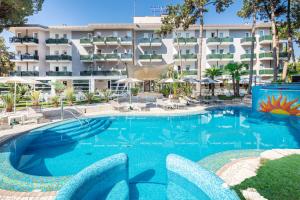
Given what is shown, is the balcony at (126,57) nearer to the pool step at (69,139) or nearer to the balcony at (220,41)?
the balcony at (220,41)

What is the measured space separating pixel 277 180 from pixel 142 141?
21.3 feet

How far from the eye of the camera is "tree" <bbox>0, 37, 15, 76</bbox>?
37856 millimetres

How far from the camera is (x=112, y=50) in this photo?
35.0 metres

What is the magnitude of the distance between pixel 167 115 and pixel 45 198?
1178 cm

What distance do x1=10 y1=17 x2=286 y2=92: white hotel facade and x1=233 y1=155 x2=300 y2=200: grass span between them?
2754 centimetres

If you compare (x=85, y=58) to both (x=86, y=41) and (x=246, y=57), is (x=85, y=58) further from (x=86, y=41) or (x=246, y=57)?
(x=246, y=57)

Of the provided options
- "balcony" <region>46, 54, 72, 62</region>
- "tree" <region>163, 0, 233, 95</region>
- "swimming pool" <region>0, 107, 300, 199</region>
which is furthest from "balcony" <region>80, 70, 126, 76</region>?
"swimming pool" <region>0, 107, 300, 199</region>

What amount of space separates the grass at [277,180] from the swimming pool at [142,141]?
2.38 metres

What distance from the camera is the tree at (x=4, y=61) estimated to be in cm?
3786

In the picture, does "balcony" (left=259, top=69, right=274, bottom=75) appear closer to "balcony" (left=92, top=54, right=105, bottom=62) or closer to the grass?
"balcony" (left=92, top=54, right=105, bottom=62)

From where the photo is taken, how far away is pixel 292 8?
73.7 ft

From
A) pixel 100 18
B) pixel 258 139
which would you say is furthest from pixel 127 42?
pixel 258 139

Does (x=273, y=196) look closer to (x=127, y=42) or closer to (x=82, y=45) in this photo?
(x=127, y=42)

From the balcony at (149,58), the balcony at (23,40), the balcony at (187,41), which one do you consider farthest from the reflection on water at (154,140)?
the balcony at (23,40)
